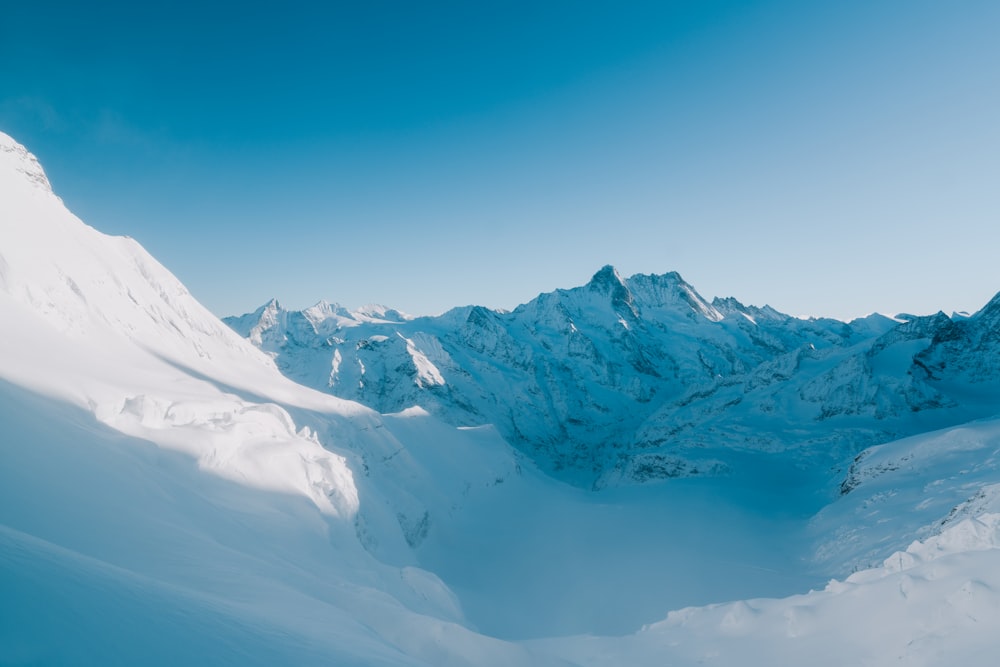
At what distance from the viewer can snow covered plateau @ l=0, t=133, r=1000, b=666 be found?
8.64 meters

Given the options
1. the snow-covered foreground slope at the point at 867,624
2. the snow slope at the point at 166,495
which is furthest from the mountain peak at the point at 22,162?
the snow-covered foreground slope at the point at 867,624

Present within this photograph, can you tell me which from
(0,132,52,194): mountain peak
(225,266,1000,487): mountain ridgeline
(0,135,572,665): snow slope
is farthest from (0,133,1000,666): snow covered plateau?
(225,266,1000,487): mountain ridgeline

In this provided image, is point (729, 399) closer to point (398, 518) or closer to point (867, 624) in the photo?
point (398, 518)

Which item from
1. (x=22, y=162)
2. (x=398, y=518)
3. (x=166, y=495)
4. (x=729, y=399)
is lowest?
(x=166, y=495)

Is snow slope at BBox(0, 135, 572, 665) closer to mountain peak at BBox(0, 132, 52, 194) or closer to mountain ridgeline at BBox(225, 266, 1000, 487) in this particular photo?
mountain peak at BBox(0, 132, 52, 194)

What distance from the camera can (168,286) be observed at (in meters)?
52.6

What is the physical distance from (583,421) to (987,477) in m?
148

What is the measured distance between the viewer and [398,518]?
140 feet

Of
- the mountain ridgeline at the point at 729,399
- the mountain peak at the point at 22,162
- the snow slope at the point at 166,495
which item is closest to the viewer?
the snow slope at the point at 166,495

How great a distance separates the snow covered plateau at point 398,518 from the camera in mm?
8641

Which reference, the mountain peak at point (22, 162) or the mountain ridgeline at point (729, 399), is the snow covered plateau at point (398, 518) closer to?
the mountain peak at point (22, 162)

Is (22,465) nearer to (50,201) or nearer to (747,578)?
(747,578)

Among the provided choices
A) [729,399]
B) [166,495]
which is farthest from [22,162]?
[729,399]

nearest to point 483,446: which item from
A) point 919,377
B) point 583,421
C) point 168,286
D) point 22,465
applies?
point 168,286
